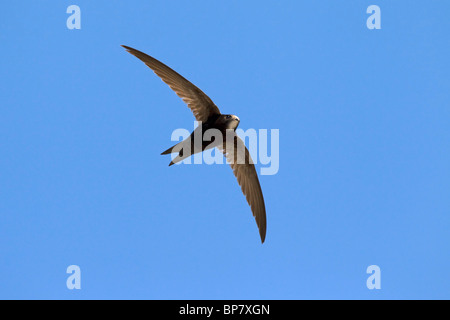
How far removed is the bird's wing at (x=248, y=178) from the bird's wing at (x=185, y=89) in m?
0.93

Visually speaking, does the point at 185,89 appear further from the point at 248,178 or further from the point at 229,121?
the point at 248,178

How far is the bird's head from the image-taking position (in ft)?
24.7

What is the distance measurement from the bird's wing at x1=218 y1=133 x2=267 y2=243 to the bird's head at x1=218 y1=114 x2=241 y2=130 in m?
0.82

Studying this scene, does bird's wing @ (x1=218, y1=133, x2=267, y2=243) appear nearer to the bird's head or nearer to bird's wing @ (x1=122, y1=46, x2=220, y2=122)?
the bird's head

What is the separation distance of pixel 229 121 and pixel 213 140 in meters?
0.47

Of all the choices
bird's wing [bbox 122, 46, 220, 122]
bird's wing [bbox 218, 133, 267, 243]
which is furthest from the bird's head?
bird's wing [bbox 218, 133, 267, 243]

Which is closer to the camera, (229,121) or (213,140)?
(229,121)

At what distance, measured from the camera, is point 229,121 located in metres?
7.58

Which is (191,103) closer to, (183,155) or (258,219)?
(183,155)

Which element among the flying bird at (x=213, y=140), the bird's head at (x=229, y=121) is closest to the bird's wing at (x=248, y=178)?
the flying bird at (x=213, y=140)

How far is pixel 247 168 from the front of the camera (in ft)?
28.6

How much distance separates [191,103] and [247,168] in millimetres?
1697

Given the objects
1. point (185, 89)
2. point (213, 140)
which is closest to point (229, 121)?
point (213, 140)
